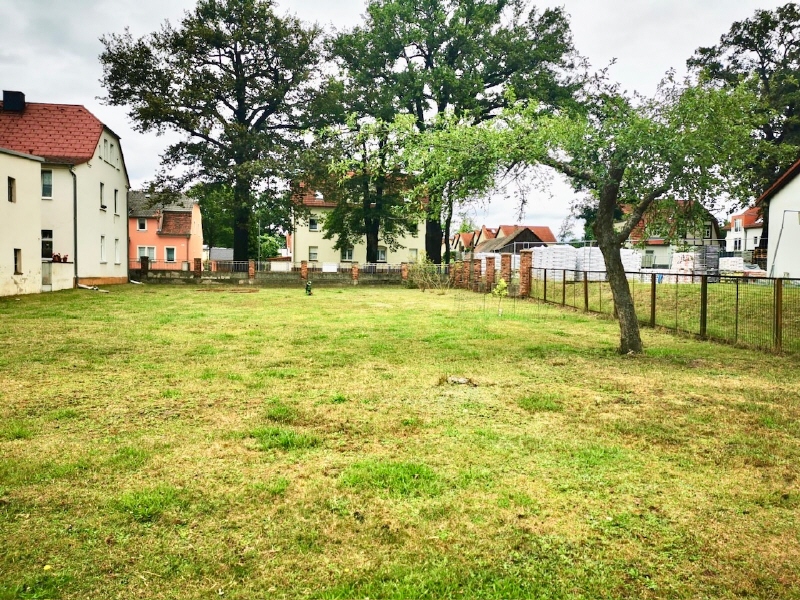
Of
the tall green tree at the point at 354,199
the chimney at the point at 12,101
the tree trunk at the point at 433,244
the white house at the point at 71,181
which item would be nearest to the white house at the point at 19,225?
the white house at the point at 71,181

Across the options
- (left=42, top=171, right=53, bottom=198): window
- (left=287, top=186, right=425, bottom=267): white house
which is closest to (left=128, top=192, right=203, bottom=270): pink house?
(left=287, top=186, right=425, bottom=267): white house

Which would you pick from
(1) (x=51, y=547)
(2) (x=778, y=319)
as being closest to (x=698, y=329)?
(2) (x=778, y=319)

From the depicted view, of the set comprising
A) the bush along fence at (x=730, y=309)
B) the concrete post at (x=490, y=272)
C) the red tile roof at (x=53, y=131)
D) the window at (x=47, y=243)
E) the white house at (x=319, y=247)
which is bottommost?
the bush along fence at (x=730, y=309)

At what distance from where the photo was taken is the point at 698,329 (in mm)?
11633

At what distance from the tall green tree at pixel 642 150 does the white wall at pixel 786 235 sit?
1702 centimetres

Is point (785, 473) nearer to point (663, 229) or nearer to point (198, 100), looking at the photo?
point (663, 229)

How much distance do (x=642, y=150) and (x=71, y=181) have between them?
24.7 meters

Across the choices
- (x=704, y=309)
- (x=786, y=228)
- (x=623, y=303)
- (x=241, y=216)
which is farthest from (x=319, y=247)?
Answer: (x=623, y=303)

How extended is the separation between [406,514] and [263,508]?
2.88 ft

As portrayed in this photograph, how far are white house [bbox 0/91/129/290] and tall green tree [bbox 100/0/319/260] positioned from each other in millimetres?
3847

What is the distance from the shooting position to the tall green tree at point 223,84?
1181 inches

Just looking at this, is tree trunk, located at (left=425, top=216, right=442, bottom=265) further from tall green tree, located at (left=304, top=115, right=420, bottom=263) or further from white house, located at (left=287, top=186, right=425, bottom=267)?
white house, located at (left=287, top=186, right=425, bottom=267)

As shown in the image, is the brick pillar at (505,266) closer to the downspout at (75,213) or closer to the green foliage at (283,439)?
the downspout at (75,213)

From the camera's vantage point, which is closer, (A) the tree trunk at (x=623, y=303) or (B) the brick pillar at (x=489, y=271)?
(A) the tree trunk at (x=623, y=303)
